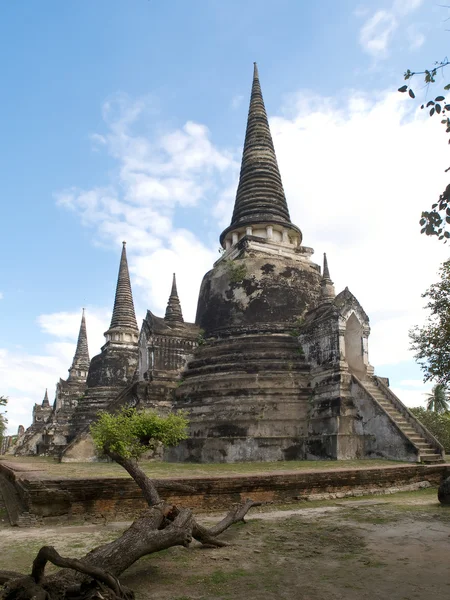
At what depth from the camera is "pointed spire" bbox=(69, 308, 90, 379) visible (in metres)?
37.9

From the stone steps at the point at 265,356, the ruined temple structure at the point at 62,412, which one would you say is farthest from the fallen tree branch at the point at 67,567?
the ruined temple structure at the point at 62,412

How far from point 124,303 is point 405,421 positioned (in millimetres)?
21370

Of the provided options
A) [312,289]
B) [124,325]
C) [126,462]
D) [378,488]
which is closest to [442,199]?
[126,462]

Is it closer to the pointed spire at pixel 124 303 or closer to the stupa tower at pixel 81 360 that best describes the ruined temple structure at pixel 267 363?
the pointed spire at pixel 124 303

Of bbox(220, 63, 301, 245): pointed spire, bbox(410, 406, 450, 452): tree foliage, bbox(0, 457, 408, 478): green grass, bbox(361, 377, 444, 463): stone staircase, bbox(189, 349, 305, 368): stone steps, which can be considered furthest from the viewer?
bbox(410, 406, 450, 452): tree foliage

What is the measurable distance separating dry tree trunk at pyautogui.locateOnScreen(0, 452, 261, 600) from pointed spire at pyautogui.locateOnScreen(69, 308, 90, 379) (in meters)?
33.4

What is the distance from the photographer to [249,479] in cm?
899

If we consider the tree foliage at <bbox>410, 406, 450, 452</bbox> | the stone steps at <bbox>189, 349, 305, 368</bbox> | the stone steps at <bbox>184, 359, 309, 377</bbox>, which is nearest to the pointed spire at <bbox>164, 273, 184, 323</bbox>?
the stone steps at <bbox>189, 349, 305, 368</bbox>

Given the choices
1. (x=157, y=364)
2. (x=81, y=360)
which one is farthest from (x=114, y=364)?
(x=157, y=364)

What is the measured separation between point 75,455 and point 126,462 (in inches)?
479

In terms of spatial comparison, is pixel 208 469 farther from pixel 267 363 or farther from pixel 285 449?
pixel 267 363

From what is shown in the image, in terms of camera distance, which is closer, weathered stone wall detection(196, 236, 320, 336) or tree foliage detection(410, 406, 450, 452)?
weathered stone wall detection(196, 236, 320, 336)

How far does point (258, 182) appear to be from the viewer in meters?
22.5

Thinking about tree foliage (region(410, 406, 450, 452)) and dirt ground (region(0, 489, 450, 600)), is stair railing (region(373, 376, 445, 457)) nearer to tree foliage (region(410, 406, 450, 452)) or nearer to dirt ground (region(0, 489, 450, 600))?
dirt ground (region(0, 489, 450, 600))
